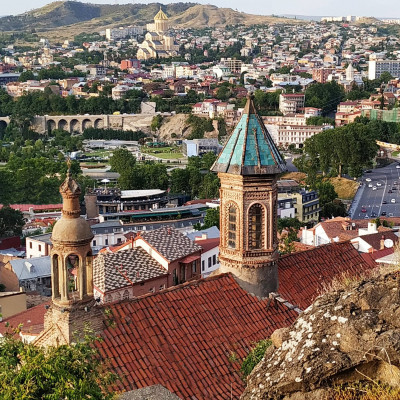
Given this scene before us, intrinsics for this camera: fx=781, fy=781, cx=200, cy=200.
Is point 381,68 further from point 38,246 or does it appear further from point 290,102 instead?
point 38,246

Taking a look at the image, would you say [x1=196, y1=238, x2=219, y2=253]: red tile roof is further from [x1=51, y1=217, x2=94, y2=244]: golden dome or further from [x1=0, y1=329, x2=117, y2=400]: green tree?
[x1=0, y1=329, x2=117, y2=400]: green tree

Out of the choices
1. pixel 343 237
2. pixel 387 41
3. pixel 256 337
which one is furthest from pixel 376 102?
pixel 387 41

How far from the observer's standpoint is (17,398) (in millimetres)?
6297

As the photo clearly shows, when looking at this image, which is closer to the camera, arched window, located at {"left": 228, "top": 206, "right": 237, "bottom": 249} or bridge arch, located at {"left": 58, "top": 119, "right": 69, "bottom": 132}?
arched window, located at {"left": 228, "top": 206, "right": 237, "bottom": 249}

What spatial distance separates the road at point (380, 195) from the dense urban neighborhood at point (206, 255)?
0.27 m

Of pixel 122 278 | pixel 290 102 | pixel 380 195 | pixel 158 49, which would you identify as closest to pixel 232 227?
pixel 122 278

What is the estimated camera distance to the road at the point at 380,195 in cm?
5191

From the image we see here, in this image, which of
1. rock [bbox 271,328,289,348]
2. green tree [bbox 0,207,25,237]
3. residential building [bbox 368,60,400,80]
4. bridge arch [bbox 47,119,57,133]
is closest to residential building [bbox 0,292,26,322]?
rock [bbox 271,328,289,348]

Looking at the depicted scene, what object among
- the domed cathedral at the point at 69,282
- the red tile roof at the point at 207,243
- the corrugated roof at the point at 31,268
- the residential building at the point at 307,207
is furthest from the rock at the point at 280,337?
the residential building at the point at 307,207

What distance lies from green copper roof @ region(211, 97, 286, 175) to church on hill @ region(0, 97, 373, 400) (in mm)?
15

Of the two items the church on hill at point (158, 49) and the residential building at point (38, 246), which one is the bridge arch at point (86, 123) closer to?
the church on hill at point (158, 49)

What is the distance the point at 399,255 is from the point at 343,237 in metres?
23.2

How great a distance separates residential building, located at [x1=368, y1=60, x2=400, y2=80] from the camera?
132 m

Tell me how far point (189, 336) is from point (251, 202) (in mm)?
2511
